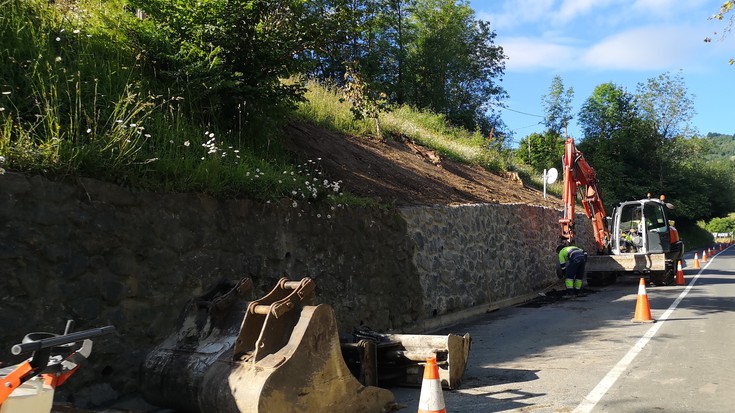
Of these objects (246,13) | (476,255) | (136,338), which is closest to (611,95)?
(476,255)

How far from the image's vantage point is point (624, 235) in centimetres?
2084

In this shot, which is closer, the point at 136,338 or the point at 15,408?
the point at 15,408

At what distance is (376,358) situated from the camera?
254 inches

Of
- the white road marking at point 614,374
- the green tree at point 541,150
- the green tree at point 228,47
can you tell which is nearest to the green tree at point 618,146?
the green tree at point 541,150

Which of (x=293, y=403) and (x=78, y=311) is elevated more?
(x=78, y=311)

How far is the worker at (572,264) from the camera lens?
16234 mm

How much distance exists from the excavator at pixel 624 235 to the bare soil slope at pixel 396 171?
241 centimetres

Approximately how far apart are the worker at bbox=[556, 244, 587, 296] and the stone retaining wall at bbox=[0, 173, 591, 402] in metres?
5.19

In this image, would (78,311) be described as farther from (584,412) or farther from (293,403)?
(584,412)

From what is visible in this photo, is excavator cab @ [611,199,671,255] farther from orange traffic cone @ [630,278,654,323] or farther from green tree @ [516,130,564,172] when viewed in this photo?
green tree @ [516,130,564,172]

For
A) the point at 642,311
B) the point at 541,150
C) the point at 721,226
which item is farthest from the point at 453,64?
the point at 721,226

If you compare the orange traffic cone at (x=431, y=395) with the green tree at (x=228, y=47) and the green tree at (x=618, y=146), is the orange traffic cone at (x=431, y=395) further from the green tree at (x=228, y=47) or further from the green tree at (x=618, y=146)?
the green tree at (x=618, y=146)

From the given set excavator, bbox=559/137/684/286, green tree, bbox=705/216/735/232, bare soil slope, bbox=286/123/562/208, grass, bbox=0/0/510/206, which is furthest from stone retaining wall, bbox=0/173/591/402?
green tree, bbox=705/216/735/232

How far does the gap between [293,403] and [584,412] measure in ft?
9.27
